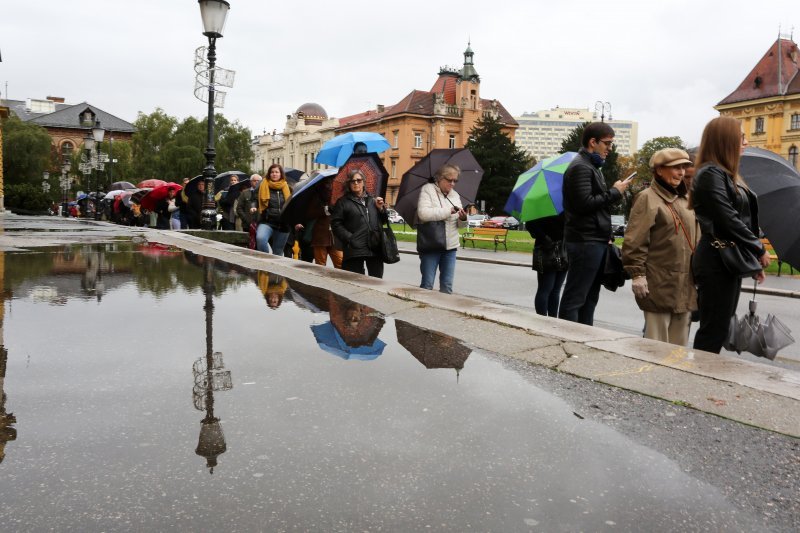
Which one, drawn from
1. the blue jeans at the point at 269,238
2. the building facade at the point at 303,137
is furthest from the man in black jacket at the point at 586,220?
the building facade at the point at 303,137

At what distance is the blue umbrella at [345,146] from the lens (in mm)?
10582

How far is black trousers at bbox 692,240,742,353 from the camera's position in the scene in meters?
4.40

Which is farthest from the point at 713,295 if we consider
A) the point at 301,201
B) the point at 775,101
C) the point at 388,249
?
the point at 775,101

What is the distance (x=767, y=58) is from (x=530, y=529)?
86.0m

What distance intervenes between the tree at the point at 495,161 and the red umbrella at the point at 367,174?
5983 centimetres

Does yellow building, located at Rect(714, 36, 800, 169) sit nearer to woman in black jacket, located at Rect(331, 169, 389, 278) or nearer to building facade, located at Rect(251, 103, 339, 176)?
building facade, located at Rect(251, 103, 339, 176)

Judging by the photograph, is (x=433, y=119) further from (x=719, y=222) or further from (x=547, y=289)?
(x=719, y=222)

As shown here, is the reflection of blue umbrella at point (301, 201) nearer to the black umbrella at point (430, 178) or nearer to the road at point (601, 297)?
the black umbrella at point (430, 178)

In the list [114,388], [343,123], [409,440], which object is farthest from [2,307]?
[343,123]

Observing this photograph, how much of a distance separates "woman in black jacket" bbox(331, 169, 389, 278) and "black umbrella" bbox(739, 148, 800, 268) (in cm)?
417

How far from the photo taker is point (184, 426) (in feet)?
9.28

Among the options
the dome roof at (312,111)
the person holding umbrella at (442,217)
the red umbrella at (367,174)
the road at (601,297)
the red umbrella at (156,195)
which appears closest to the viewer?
the person holding umbrella at (442,217)

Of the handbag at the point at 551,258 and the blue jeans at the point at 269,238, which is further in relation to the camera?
the blue jeans at the point at 269,238

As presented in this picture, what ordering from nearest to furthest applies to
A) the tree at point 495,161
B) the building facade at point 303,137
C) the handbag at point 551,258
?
1. the handbag at point 551,258
2. the tree at point 495,161
3. the building facade at point 303,137
